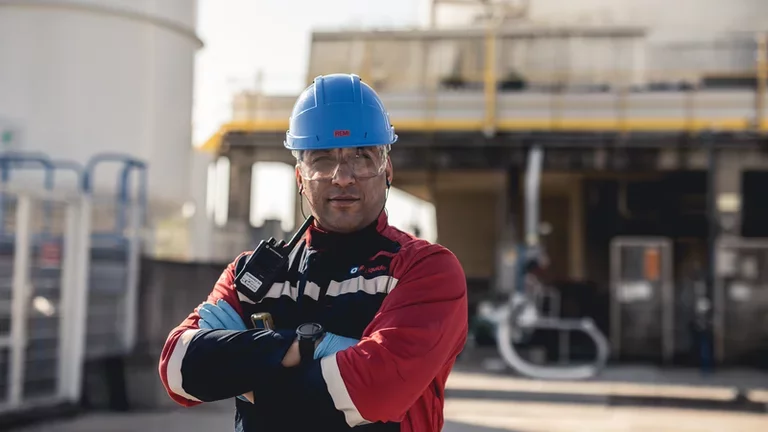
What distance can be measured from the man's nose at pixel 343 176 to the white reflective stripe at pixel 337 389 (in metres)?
0.40

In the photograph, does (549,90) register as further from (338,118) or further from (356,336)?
(356,336)

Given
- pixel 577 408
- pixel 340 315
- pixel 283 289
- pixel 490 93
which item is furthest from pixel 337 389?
pixel 490 93

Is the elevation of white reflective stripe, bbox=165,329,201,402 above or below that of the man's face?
below

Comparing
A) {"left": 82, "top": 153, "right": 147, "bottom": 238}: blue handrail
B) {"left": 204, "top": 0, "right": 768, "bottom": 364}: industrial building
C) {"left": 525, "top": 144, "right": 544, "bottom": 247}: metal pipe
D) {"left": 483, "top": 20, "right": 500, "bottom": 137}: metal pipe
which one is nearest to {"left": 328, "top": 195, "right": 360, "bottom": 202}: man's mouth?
{"left": 82, "top": 153, "right": 147, "bottom": 238}: blue handrail

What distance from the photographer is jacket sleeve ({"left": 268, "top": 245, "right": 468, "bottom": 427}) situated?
2121 millimetres

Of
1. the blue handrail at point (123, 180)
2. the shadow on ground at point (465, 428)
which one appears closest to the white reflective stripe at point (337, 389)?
the shadow on ground at point (465, 428)

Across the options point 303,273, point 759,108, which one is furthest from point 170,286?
point 759,108

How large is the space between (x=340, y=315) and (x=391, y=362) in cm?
20

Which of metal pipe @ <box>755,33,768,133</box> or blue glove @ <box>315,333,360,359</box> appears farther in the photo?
metal pipe @ <box>755,33,768,133</box>

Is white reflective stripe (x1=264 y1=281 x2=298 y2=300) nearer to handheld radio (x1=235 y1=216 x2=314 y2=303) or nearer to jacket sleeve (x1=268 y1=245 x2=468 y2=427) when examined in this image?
handheld radio (x1=235 y1=216 x2=314 y2=303)

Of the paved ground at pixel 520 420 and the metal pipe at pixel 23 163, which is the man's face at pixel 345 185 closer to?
the paved ground at pixel 520 420

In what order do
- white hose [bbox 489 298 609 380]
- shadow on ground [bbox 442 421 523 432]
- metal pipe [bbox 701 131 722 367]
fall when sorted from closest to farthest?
shadow on ground [bbox 442 421 523 432], white hose [bbox 489 298 609 380], metal pipe [bbox 701 131 722 367]

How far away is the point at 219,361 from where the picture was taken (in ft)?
7.17

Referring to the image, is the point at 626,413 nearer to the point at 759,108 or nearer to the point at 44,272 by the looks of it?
the point at 44,272
